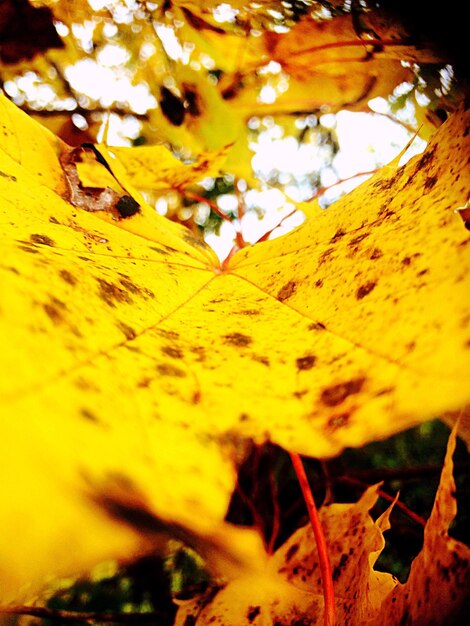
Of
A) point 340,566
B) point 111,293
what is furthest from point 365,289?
point 340,566

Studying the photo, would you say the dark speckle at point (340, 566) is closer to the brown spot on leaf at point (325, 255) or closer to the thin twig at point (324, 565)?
the thin twig at point (324, 565)

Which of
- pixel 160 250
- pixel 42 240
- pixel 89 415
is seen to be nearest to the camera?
pixel 89 415

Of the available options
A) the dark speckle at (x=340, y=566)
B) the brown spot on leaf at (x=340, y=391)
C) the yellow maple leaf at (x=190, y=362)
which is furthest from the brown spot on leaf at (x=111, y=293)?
the dark speckle at (x=340, y=566)

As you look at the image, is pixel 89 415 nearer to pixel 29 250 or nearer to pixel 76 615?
pixel 29 250

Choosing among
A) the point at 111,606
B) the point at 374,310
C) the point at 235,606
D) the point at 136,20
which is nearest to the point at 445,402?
the point at 374,310

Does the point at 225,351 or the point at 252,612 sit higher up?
the point at 225,351

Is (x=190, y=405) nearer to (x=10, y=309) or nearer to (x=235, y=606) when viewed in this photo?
(x=10, y=309)
